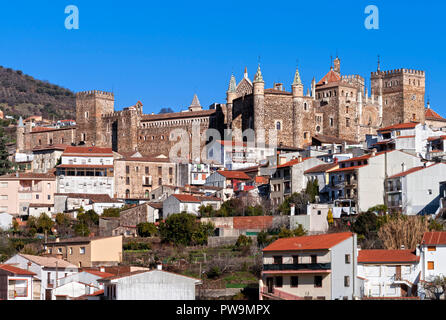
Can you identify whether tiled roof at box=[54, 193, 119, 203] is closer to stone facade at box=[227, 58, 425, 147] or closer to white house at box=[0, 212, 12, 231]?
white house at box=[0, 212, 12, 231]

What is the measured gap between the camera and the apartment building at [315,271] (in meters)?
42.4

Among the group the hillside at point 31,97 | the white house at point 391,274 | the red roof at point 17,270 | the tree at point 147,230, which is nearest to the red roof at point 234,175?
the tree at point 147,230

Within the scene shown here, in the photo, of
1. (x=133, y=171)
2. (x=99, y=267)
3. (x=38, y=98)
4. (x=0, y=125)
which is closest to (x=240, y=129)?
(x=133, y=171)

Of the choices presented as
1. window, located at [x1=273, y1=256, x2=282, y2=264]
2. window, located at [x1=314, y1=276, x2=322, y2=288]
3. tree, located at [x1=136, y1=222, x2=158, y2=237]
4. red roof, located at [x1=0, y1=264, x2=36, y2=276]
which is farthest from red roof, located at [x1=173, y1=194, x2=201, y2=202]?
window, located at [x1=314, y1=276, x2=322, y2=288]

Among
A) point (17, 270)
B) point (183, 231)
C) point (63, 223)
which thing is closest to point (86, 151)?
point (63, 223)

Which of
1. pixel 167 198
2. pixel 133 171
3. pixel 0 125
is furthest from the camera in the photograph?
pixel 0 125

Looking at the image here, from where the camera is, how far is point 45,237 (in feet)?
203

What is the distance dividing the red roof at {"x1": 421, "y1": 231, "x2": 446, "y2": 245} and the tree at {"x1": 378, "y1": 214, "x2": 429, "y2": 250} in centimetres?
280

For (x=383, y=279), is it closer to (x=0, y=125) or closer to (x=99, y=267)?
(x=99, y=267)

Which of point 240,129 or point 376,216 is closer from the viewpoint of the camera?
point 376,216

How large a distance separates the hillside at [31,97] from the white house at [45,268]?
359ft
